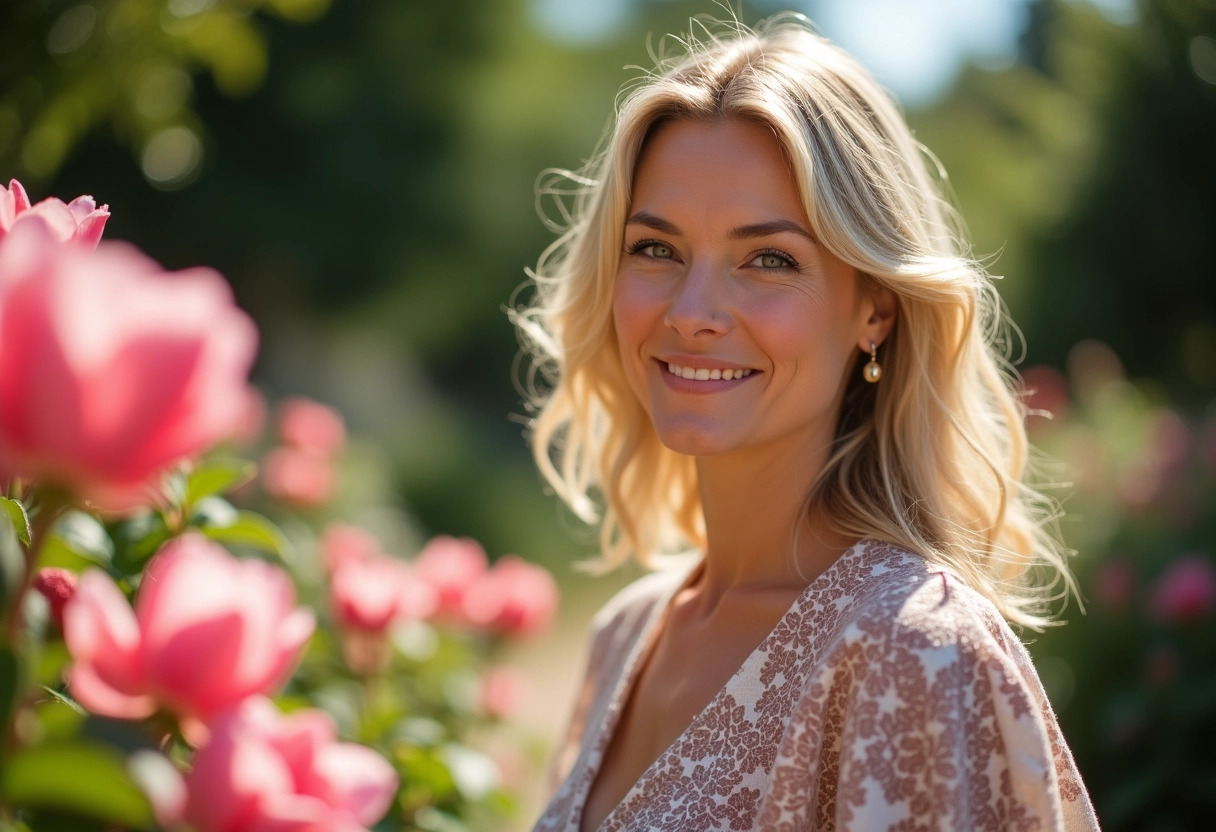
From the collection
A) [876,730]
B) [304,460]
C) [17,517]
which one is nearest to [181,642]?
[17,517]

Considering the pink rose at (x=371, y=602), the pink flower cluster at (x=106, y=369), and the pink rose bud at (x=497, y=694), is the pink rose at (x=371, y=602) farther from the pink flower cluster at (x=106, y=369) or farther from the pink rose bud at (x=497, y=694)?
the pink flower cluster at (x=106, y=369)

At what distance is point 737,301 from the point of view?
208 centimetres

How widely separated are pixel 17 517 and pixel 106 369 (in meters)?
0.37

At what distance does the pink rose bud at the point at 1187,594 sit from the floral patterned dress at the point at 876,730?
200 centimetres

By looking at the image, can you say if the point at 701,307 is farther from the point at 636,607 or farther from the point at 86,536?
the point at 86,536

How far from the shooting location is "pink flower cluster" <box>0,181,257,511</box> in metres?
0.59

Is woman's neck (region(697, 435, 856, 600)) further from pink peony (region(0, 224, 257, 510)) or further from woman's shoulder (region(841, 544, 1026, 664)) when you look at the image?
pink peony (region(0, 224, 257, 510))

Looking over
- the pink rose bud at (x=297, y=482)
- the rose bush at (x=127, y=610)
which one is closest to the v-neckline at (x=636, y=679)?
the rose bush at (x=127, y=610)

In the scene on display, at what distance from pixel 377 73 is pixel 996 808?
17707 millimetres

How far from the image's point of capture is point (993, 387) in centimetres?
239

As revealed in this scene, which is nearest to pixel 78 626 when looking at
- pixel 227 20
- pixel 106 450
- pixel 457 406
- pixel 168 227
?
pixel 106 450

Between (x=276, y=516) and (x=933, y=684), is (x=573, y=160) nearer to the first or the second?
(x=276, y=516)

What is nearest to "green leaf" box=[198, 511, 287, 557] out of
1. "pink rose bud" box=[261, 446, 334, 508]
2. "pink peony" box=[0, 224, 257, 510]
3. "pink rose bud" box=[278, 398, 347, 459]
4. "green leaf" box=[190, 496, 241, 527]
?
"green leaf" box=[190, 496, 241, 527]

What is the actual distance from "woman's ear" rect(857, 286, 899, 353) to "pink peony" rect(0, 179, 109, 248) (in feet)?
5.23
